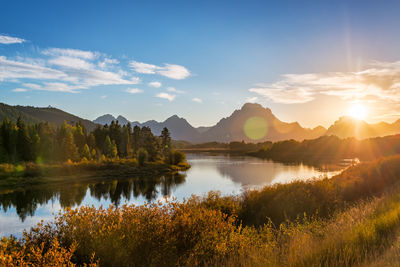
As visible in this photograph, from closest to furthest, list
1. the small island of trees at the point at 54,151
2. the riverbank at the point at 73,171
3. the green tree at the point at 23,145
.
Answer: the riverbank at the point at 73,171, the small island of trees at the point at 54,151, the green tree at the point at 23,145

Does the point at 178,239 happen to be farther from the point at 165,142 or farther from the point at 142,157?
the point at 165,142

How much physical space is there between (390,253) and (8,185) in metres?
56.5

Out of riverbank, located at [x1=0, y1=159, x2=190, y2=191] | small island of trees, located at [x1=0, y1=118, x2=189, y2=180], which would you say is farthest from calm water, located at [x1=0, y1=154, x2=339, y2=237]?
small island of trees, located at [x1=0, y1=118, x2=189, y2=180]

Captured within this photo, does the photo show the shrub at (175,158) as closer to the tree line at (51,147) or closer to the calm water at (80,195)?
the tree line at (51,147)

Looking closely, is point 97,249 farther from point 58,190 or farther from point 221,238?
point 58,190

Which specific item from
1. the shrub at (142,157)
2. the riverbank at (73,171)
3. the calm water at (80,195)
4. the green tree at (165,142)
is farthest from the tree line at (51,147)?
the calm water at (80,195)

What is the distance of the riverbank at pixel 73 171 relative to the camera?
167 ft

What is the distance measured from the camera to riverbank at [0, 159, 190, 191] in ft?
167

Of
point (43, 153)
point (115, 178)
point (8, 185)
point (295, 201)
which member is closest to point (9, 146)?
point (43, 153)

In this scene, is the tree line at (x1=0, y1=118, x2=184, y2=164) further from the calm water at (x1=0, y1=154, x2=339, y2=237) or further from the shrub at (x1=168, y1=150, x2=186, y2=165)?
the calm water at (x1=0, y1=154, x2=339, y2=237)

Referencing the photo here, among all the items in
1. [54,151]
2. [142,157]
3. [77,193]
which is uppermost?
[54,151]

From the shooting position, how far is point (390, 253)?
490 centimetres

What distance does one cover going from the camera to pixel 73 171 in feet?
199

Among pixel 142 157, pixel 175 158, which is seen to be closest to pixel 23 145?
pixel 142 157
